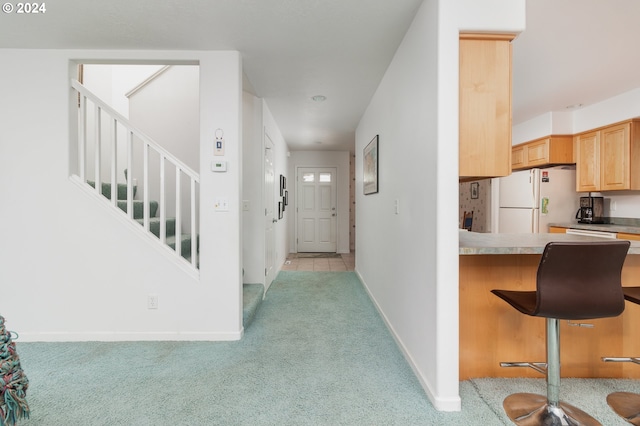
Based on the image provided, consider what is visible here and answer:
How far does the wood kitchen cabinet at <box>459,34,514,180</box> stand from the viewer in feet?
5.51

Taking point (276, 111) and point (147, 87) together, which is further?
point (276, 111)

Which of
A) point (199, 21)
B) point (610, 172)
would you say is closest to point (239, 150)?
point (199, 21)

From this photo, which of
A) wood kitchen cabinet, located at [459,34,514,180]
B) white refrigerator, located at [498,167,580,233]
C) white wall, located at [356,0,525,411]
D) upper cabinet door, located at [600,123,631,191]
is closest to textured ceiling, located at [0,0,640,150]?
white wall, located at [356,0,525,411]

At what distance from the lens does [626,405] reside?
5.43 feet

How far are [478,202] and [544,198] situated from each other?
1.31m

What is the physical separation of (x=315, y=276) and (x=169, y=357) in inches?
104

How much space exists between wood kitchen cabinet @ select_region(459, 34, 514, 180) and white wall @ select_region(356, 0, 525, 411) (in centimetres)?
8

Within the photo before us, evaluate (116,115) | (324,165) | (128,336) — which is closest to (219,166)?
(116,115)

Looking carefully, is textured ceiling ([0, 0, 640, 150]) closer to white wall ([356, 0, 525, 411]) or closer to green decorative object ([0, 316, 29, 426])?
white wall ([356, 0, 525, 411])

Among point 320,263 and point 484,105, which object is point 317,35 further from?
point 320,263

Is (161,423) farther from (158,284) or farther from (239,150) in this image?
(239,150)

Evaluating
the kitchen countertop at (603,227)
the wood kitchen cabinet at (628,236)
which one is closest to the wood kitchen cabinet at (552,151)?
the kitchen countertop at (603,227)

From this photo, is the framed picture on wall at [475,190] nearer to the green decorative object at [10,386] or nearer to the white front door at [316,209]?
the white front door at [316,209]

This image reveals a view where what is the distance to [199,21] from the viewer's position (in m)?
2.04
